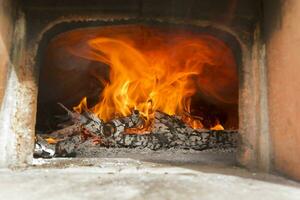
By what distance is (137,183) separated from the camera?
140cm

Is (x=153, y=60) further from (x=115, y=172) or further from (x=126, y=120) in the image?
(x=115, y=172)

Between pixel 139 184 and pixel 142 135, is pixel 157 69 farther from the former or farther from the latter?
pixel 139 184

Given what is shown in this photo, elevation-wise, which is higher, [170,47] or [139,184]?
[170,47]

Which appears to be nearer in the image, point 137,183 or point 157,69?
point 137,183

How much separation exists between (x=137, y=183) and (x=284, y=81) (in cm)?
92

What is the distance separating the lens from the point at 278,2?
1824 millimetres

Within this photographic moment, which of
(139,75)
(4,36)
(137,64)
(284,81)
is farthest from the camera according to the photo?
(139,75)

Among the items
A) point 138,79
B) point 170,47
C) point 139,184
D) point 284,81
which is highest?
point 170,47

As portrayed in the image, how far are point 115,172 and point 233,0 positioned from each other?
4.07 feet

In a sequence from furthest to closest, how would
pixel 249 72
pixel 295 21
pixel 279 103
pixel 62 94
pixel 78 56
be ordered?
pixel 62 94 < pixel 78 56 < pixel 249 72 < pixel 279 103 < pixel 295 21

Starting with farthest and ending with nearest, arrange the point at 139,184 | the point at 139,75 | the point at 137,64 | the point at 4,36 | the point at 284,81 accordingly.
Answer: the point at 139,75, the point at 137,64, the point at 4,36, the point at 284,81, the point at 139,184

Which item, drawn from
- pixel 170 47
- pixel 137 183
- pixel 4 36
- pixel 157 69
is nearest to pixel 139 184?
pixel 137 183

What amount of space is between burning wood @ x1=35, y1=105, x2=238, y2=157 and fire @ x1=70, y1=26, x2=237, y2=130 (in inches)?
4.5

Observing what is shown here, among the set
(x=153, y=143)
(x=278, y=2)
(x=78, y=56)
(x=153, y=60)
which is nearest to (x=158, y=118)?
(x=153, y=143)
